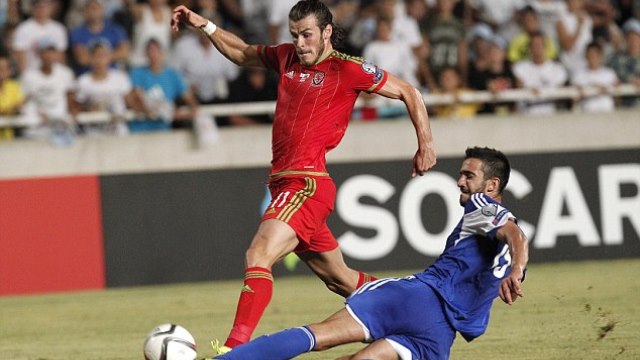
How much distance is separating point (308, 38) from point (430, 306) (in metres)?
2.09

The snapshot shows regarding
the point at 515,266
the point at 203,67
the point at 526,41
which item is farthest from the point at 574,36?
the point at 515,266

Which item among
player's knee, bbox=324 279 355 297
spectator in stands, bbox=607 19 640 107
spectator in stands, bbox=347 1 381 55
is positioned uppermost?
spectator in stands, bbox=347 1 381 55

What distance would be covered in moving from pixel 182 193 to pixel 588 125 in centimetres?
476

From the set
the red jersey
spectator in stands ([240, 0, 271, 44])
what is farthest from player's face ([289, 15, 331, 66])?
spectator in stands ([240, 0, 271, 44])

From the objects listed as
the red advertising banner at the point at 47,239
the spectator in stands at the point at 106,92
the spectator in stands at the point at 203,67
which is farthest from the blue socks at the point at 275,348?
the spectator in stands at the point at 203,67

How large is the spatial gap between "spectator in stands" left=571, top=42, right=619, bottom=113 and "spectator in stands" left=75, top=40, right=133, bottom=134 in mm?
5334

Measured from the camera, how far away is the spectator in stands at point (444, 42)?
46.0ft

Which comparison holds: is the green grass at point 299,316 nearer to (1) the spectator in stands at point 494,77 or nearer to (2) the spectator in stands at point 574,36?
(1) the spectator in stands at point 494,77

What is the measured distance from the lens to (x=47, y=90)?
13.3m

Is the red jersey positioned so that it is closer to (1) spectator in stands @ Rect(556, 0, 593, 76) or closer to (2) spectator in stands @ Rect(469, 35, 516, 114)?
(2) spectator in stands @ Rect(469, 35, 516, 114)

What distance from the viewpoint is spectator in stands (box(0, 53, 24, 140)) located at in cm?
1333

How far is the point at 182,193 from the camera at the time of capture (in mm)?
13094

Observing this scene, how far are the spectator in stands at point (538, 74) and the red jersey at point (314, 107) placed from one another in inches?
265

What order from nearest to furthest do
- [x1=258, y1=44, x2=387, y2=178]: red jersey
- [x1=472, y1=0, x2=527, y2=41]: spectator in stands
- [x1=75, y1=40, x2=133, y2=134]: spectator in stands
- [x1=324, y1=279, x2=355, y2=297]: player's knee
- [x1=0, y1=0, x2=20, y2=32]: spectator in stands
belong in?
[x1=258, y1=44, x2=387, y2=178]: red jersey → [x1=324, y1=279, x2=355, y2=297]: player's knee → [x1=75, y1=40, x2=133, y2=134]: spectator in stands → [x1=0, y1=0, x2=20, y2=32]: spectator in stands → [x1=472, y1=0, x2=527, y2=41]: spectator in stands
